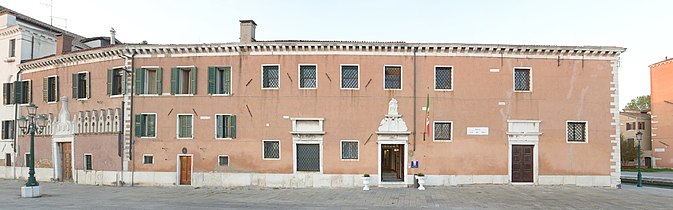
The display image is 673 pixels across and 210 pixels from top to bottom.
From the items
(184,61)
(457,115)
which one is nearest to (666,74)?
(457,115)

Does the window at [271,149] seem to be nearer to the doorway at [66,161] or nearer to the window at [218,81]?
the window at [218,81]

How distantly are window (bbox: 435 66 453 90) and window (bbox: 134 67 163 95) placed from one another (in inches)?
504

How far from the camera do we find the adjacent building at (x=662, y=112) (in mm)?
43188

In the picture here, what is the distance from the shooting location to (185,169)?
73.7ft

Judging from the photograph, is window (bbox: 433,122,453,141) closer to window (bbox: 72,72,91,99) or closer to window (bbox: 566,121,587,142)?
window (bbox: 566,121,587,142)

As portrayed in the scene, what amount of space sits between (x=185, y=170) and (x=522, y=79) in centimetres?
1606

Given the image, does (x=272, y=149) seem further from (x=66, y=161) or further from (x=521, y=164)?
(x=66, y=161)

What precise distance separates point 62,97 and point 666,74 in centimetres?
4759

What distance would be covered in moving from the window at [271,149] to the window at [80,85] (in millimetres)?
9914

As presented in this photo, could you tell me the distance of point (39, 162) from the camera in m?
26.1

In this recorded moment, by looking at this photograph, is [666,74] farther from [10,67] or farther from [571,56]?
[10,67]

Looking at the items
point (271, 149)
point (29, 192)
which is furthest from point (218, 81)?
point (29, 192)

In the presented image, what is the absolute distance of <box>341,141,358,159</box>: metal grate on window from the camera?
21.7 m

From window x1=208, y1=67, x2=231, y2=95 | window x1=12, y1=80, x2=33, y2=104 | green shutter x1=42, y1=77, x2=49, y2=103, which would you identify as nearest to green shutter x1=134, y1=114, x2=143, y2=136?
window x1=208, y1=67, x2=231, y2=95
